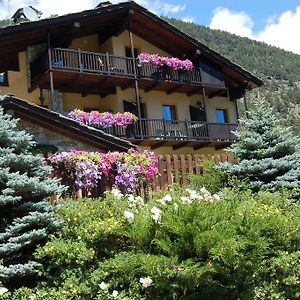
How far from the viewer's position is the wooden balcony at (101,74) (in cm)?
2047

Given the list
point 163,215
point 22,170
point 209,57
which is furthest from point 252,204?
point 209,57

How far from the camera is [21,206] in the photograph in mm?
7473

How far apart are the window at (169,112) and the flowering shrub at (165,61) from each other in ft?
7.69

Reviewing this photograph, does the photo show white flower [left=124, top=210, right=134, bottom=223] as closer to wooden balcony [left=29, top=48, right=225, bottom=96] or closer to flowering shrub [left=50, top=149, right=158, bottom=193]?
flowering shrub [left=50, top=149, right=158, bottom=193]

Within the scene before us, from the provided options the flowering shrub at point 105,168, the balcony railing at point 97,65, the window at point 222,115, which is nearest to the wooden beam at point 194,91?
the balcony railing at point 97,65

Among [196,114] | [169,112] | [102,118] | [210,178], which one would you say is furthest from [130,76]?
[210,178]

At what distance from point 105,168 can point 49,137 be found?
5.80 ft

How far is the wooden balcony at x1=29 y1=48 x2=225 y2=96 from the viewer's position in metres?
20.5

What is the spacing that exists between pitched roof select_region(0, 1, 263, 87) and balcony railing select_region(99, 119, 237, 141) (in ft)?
11.5

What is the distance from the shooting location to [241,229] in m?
6.88

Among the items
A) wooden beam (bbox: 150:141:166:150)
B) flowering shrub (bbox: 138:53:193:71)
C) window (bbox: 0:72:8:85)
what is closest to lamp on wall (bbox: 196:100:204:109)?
flowering shrub (bbox: 138:53:193:71)

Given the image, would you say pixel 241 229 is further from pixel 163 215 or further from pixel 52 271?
pixel 52 271

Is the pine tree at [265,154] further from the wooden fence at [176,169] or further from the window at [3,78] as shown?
the window at [3,78]

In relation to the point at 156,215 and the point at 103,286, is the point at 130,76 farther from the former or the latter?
the point at 103,286
